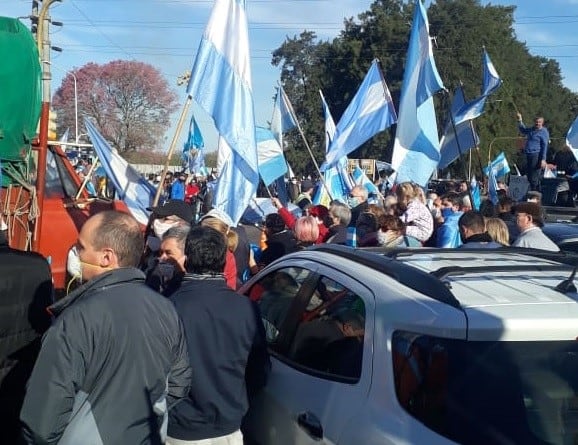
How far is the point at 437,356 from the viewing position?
2816 mm

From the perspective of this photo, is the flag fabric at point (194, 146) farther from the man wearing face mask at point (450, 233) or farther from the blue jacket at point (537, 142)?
the man wearing face mask at point (450, 233)

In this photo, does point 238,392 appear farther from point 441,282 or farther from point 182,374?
point 441,282

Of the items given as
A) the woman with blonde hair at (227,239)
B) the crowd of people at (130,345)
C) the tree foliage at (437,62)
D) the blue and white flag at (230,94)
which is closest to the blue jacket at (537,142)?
the blue and white flag at (230,94)

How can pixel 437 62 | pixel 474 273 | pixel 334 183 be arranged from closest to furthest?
pixel 474 273, pixel 334 183, pixel 437 62

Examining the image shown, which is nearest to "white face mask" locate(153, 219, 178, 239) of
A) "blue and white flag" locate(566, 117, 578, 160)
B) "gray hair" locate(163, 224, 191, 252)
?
"gray hair" locate(163, 224, 191, 252)

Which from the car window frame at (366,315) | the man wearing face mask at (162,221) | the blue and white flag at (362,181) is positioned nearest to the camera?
the car window frame at (366,315)

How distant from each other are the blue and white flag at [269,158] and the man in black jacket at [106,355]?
8835 mm

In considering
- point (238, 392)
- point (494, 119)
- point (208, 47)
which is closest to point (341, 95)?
point (494, 119)

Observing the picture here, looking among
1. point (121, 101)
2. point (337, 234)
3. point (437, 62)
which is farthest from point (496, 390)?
point (121, 101)

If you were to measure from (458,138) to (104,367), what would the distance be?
1029cm

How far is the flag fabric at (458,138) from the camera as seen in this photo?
41.2 feet

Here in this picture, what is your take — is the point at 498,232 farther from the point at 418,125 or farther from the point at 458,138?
the point at 458,138

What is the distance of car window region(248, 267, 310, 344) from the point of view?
4.25 m

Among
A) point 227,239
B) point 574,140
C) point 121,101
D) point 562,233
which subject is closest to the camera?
point 227,239
